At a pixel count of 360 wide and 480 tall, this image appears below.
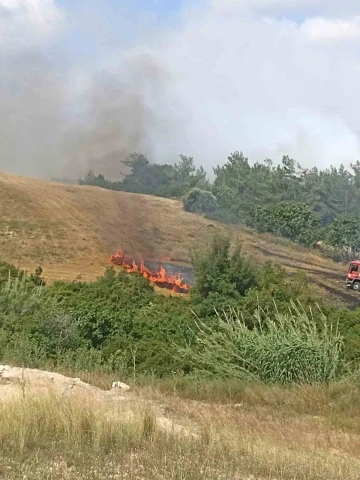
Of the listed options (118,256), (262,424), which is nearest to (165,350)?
(262,424)

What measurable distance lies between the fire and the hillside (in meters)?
0.95

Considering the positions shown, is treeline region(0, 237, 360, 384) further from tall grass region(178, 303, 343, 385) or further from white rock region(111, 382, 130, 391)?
white rock region(111, 382, 130, 391)

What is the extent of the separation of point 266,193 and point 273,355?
64653mm

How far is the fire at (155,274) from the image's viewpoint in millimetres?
30969

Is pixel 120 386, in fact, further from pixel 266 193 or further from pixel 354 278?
pixel 266 193

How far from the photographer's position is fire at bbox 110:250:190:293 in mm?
30969

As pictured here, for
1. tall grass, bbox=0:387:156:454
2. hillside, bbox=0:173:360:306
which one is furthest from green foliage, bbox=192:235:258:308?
hillside, bbox=0:173:360:306

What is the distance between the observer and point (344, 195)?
8581 cm

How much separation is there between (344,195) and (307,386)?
76.6m

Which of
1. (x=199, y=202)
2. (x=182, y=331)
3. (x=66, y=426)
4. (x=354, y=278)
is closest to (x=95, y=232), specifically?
(x=354, y=278)

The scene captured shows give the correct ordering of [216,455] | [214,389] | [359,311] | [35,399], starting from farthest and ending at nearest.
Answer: [359,311]
[214,389]
[35,399]
[216,455]

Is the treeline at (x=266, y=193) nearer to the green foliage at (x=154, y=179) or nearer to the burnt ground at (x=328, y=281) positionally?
the green foliage at (x=154, y=179)

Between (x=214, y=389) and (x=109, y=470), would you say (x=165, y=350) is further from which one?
(x=109, y=470)

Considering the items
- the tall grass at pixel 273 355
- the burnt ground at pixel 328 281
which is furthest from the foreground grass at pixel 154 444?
the burnt ground at pixel 328 281
